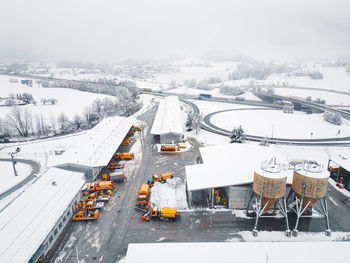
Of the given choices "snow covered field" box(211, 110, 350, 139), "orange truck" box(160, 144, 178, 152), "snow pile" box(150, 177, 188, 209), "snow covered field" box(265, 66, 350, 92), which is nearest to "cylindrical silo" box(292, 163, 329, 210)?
"snow pile" box(150, 177, 188, 209)

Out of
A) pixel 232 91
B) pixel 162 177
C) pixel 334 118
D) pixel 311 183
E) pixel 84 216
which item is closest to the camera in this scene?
pixel 311 183

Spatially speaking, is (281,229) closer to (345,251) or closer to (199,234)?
(345,251)

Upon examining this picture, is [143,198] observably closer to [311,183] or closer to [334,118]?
[311,183]

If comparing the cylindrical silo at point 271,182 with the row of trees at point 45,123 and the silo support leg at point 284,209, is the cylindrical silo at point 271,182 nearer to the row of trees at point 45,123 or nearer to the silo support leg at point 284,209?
the silo support leg at point 284,209

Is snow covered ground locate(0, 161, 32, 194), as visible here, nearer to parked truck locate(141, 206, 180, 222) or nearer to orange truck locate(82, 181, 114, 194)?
orange truck locate(82, 181, 114, 194)

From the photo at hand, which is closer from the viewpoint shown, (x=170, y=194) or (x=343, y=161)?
(x=170, y=194)

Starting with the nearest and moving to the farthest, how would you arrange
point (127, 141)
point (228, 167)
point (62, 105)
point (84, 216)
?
point (84, 216), point (228, 167), point (127, 141), point (62, 105)

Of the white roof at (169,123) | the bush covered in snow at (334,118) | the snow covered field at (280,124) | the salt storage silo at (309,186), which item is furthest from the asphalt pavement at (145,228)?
the bush covered in snow at (334,118)

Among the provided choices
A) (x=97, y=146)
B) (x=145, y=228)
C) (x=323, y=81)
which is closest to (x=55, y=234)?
(x=145, y=228)
